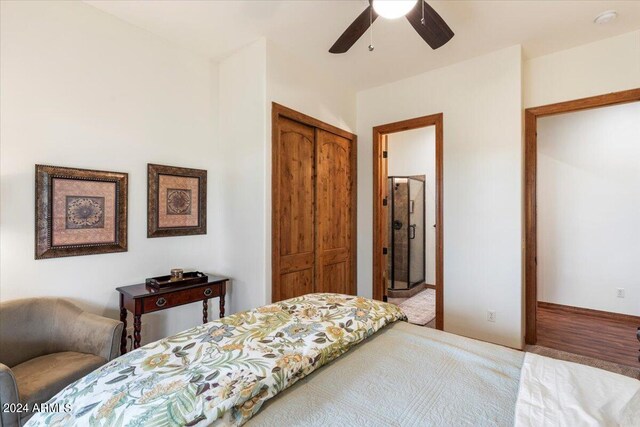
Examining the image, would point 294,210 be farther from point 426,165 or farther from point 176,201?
point 426,165

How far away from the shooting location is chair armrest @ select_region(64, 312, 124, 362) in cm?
183

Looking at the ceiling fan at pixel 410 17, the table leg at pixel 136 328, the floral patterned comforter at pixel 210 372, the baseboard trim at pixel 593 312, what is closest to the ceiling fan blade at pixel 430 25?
the ceiling fan at pixel 410 17

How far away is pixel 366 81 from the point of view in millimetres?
3619

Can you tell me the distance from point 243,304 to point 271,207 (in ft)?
3.08

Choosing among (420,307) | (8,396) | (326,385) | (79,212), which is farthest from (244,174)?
(420,307)

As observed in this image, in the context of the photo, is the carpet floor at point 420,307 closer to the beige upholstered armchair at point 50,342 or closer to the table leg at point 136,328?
the table leg at point 136,328

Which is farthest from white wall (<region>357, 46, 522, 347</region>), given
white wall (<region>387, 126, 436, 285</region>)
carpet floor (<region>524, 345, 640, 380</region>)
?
white wall (<region>387, 126, 436, 285</region>)

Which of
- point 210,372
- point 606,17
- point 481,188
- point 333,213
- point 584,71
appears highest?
point 606,17

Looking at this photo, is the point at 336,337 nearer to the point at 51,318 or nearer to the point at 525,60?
the point at 51,318

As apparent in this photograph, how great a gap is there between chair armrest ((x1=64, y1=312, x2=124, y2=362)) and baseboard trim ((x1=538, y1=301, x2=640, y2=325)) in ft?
15.8

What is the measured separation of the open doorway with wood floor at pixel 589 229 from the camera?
11.8 ft

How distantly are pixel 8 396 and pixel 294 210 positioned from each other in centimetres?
220

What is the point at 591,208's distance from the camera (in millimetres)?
3896

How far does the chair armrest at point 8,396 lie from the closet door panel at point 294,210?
5.54 ft
